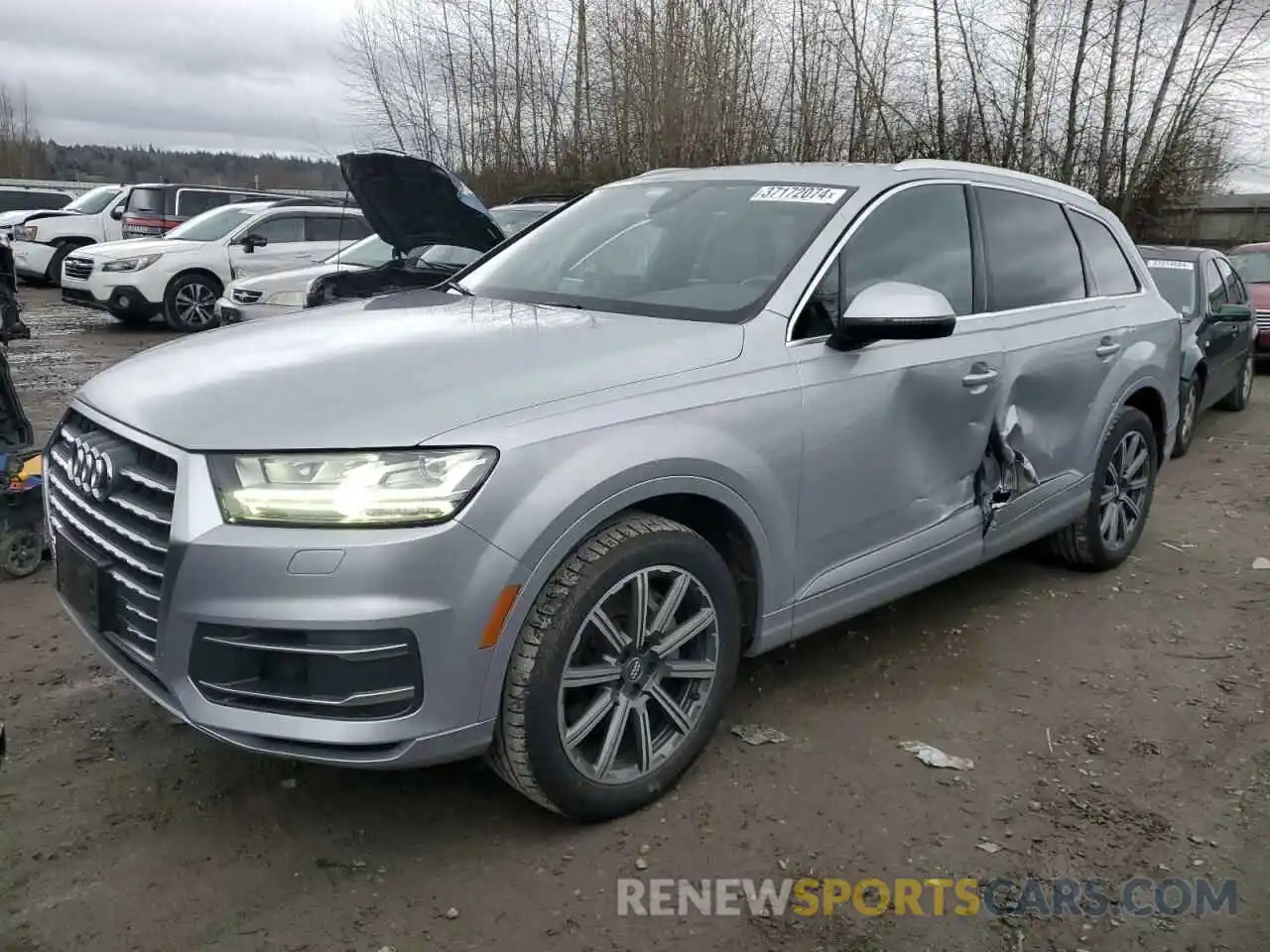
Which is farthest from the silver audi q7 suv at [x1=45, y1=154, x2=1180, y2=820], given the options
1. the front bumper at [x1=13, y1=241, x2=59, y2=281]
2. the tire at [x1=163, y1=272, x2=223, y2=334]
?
the front bumper at [x1=13, y1=241, x2=59, y2=281]

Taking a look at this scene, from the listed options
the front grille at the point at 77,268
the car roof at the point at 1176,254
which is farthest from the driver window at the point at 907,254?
the front grille at the point at 77,268

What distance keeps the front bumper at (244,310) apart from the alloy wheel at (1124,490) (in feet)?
21.4

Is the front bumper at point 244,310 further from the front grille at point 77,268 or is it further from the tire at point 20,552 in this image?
the front grille at point 77,268

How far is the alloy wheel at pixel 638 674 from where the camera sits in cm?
271

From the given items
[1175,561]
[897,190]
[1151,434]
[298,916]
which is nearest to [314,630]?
[298,916]

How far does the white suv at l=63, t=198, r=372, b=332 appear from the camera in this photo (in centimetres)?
1291

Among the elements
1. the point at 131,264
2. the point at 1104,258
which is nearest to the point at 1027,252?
the point at 1104,258

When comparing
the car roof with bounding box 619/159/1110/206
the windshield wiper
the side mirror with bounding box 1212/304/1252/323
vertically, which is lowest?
the side mirror with bounding box 1212/304/1252/323

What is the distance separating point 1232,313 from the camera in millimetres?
8398

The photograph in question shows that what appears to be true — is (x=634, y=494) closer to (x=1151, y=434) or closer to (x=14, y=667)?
(x=14, y=667)

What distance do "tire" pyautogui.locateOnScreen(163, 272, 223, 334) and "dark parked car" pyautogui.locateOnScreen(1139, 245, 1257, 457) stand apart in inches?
409

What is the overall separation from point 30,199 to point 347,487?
3145 cm

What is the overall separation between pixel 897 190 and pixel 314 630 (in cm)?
247

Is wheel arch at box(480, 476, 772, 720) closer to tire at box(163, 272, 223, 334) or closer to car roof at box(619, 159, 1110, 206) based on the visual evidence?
car roof at box(619, 159, 1110, 206)
